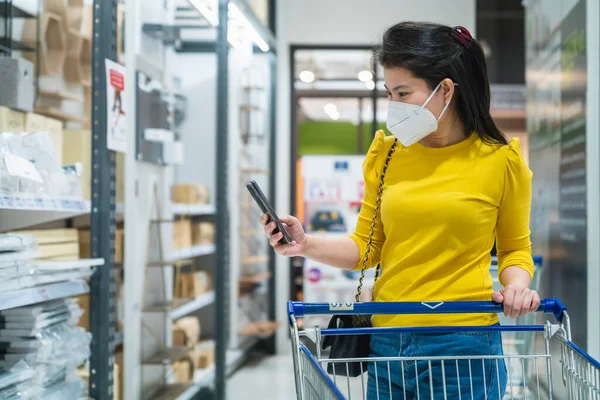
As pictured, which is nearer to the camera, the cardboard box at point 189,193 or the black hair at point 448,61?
the black hair at point 448,61

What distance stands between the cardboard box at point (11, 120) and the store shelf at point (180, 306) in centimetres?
177

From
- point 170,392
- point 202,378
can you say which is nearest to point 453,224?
point 170,392

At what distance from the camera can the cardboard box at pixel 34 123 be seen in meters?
2.94

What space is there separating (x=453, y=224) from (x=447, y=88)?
1.07 ft

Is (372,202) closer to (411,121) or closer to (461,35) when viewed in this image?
(411,121)

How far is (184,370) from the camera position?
4941 millimetres

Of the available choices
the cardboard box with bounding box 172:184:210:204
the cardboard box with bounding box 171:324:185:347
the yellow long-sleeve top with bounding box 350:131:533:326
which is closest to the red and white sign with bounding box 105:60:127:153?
the yellow long-sleeve top with bounding box 350:131:533:326

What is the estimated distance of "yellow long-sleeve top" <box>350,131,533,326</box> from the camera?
71.6 inches

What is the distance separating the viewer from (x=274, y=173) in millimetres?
7848

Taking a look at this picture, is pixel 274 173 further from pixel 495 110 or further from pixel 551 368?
pixel 551 368

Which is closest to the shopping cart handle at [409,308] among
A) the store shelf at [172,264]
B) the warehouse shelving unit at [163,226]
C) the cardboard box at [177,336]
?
the warehouse shelving unit at [163,226]

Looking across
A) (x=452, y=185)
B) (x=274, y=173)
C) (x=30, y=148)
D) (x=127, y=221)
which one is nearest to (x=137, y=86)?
(x=127, y=221)

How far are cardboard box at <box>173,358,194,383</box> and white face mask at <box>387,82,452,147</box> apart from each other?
331 centimetres

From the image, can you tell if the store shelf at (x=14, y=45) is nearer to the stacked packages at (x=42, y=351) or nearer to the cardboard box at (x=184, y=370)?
the stacked packages at (x=42, y=351)
